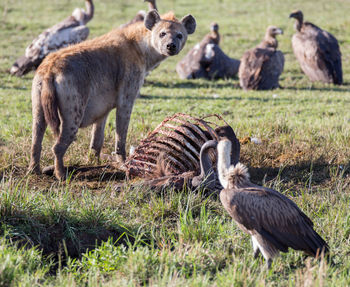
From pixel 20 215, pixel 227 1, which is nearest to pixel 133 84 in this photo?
pixel 20 215

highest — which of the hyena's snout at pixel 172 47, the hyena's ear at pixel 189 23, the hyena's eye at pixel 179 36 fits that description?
the hyena's ear at pixel 189 23

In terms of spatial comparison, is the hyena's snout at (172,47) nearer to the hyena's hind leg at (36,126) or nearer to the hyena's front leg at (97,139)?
the hyena's front leg at (97,139)

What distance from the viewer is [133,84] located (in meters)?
5.71

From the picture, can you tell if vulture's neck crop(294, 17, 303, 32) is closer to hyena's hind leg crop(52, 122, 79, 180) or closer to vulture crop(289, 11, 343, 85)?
vulture crop(289, 11, 343, 85)

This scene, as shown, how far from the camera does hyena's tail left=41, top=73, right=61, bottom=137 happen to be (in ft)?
16.1

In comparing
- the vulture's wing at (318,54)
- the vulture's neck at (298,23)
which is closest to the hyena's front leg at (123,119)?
the vulture's wing at (318,54)

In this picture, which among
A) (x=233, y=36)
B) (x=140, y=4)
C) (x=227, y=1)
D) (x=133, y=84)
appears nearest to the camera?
(x=133, y=84)

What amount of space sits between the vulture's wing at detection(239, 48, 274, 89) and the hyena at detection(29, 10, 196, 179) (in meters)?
3.84

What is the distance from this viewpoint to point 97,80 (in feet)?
17.9

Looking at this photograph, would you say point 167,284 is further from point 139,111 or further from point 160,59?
point 139,111

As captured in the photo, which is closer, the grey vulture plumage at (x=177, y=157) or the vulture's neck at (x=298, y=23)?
the grey vulture plumage at (x=177, y=157)

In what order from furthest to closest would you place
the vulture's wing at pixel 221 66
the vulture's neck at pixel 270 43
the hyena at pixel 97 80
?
1. the vulture's neck at pixel 270 43
2. the vulture's wing at pixel 221 66
3. the hyena at pixel 97 80

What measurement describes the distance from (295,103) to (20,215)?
581cm

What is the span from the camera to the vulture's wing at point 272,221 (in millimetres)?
3379
